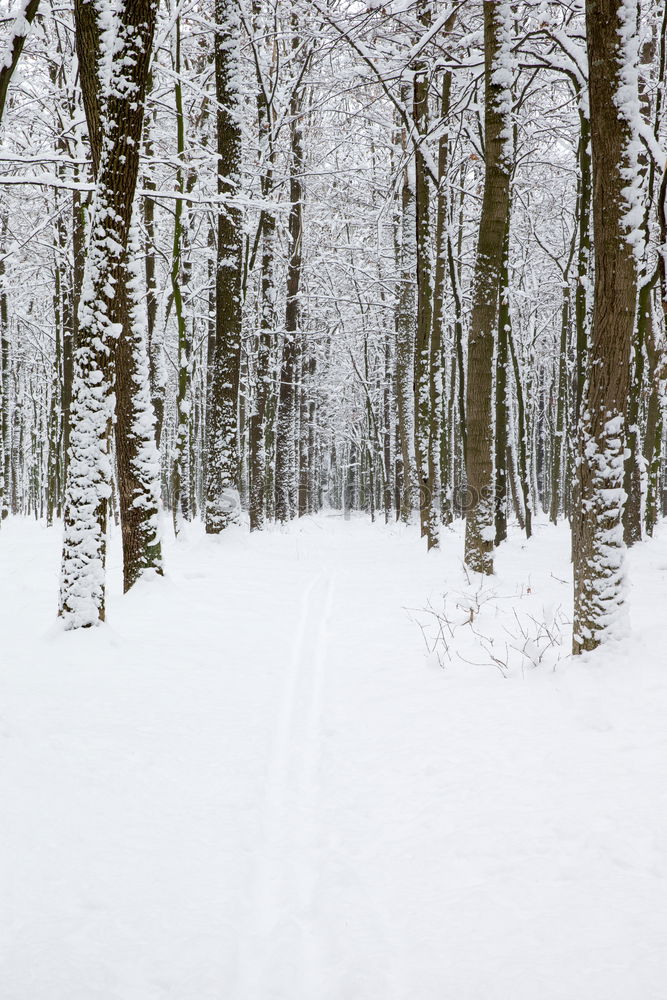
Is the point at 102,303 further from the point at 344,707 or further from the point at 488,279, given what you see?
Result: the point at 488,279

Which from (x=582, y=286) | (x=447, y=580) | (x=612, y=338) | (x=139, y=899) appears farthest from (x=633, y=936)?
(x=582, y=286)

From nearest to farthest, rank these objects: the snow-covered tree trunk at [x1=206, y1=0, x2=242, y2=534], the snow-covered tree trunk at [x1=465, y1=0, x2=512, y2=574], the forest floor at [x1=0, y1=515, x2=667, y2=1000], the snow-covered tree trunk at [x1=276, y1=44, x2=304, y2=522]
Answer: the forest floor at [x1=0, y1=515, x2=667, y2=1000] → the snow-covered tree trunk at [x1=465, y1=0, x2=512, y2=574] → the snow-covered tree trunk at [x1=206, y1=0, x2=242, y2=534] → the snow-covered tree trunk at [x1=276, y1=44, x2=304, y2=522]

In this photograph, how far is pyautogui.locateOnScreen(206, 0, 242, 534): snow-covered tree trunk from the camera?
12.1 meters

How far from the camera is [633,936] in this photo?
231 cm

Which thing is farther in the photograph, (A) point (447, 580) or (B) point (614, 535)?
(A) point (447, 580)

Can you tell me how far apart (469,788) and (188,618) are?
451 centimetres

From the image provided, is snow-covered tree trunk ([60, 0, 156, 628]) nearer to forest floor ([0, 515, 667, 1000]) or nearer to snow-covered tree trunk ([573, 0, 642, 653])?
forest floor ([0, 515, 667, 1000])

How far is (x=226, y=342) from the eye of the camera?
1259 cm

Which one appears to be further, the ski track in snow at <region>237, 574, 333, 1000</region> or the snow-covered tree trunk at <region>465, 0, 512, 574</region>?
the snow-covered tree trunk at <region>465, 0, 512, 574</region>

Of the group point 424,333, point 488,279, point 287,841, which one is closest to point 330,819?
point 287,841

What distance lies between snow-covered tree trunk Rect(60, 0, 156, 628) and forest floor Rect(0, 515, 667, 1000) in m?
0.66

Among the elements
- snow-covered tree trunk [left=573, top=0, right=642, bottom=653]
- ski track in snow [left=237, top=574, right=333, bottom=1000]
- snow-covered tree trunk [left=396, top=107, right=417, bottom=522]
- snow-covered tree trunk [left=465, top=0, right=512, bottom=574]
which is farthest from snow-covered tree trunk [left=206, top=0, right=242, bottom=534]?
snow-covered tree trunk [left=573, top=0, right=642, bottom=653]

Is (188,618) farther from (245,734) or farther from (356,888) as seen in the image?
(356,888)

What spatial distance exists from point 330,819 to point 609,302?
391 centimetres
